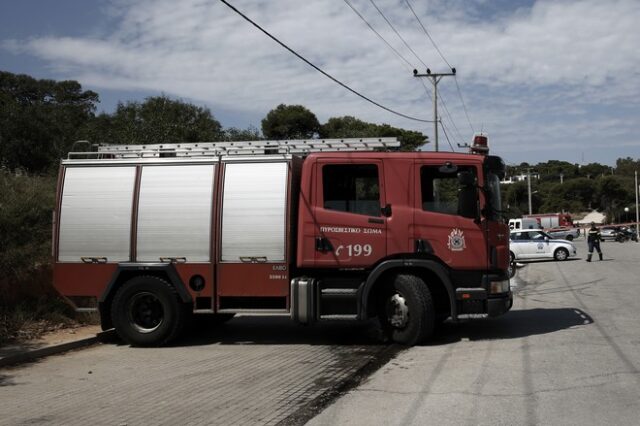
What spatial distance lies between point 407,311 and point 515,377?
228 cm

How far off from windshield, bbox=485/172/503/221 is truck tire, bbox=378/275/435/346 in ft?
4.78

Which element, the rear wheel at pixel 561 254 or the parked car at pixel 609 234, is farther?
the parked car at pixel 609 234

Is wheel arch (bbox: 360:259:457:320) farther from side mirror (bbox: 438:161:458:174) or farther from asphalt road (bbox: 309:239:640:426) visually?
side mirror (bbox: 438:161:458:174)

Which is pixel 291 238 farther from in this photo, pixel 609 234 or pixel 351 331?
pixel 609 234

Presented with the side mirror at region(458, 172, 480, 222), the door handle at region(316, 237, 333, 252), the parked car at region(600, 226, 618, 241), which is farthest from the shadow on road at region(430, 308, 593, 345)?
the parked car at region(600, 226, 618, 241)

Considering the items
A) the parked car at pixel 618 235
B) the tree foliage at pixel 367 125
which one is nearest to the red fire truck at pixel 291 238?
the tree foliage at pixel 367 125

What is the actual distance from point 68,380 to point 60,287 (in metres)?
2.38

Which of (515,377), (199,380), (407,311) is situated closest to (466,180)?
(407,311)

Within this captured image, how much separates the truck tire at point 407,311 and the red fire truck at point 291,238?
2 centimetres

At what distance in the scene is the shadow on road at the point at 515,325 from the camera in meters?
9.54

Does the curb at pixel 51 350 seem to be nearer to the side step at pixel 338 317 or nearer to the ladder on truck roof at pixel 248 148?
the ladder on truck roof at pixel 248 148

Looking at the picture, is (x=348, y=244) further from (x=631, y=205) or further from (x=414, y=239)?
(x=631, y=205)

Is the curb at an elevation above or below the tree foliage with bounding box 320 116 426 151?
below

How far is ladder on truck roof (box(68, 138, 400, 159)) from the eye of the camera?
371 inches
